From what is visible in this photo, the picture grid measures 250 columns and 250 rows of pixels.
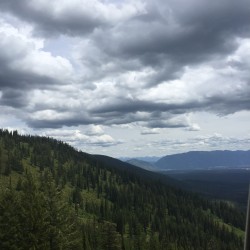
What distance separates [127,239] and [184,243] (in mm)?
36500

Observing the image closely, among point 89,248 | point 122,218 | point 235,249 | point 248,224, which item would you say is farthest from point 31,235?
point 235,249

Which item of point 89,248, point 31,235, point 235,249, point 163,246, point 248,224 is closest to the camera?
point 248,224

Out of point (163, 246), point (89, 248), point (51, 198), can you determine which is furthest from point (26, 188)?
point (163, 246)

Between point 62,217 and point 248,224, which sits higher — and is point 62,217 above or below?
below

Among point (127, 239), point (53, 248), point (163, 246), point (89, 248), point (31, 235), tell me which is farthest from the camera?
point (127, 239)

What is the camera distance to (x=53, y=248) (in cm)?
5416

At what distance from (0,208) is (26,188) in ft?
16.4

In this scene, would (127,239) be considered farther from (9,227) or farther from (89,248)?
(9,227)

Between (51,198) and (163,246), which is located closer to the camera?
(51,198)

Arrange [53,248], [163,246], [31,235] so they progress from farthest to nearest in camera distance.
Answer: [163,246] → [53,248] → [31,235]

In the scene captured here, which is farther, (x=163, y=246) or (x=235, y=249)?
(x=235, y=249)

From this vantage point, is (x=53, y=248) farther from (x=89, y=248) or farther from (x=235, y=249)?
(x=235, y=249)

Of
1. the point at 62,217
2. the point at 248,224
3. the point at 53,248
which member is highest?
the point at 248,224

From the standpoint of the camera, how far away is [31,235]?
5078 centimetres
